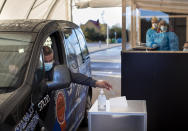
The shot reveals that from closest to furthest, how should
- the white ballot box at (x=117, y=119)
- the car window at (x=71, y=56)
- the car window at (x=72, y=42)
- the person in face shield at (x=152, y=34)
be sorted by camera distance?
the white ballot box at (x=117, y=119) → the car window at (x=71, y=56) → the car window at (x=72, y=42) → the person in face shield at (x=152, y=34)

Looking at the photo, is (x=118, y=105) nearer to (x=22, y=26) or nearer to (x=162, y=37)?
(x=22, y=26)

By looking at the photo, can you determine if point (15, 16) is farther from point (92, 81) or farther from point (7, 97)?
point (7, 97)

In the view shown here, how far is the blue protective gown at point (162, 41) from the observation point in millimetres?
4367

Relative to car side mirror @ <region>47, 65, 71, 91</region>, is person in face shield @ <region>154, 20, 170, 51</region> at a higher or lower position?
higher

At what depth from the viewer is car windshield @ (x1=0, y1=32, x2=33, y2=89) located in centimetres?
267

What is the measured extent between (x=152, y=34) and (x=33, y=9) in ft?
21.9

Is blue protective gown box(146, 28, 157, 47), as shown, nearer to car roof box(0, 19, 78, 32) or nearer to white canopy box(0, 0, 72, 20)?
car roof box(0, 19, 78, 32)

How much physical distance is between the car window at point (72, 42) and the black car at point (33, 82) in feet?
0.29

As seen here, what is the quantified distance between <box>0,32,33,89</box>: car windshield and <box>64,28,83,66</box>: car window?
1030 mm

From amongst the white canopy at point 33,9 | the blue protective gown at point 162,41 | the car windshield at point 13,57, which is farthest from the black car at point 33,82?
the white canopy at point 33,9

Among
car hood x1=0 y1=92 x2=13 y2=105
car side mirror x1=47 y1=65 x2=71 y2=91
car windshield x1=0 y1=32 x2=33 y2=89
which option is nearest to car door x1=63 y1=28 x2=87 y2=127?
car windshield x1=0 y1=32 x2=33 y2=89

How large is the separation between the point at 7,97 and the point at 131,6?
2.88m

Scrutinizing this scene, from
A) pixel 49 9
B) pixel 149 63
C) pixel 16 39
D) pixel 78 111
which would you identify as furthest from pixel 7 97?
pixel 49 9

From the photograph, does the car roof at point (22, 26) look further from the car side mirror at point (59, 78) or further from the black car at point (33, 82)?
the car side mirror at point (59, 78)
